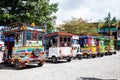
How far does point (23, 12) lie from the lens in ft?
83.2

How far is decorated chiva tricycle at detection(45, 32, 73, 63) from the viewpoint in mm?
20594

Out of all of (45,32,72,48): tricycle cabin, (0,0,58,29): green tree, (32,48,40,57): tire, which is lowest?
(32,48,40,57): tire

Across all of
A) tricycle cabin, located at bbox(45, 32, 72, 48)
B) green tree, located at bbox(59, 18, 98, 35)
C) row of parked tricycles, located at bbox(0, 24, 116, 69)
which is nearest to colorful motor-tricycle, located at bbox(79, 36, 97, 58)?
row of parked tricycles, located at bbox(0, 24, 116, 69)

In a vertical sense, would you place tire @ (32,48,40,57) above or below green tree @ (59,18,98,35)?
below

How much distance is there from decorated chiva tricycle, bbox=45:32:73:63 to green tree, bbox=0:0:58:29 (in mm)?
4640

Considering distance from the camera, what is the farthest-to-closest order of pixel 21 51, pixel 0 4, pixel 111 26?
1. pixel 111 26
2. pixel 0 4
3. pixel 21 51

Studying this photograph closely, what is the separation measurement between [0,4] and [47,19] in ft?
18.8

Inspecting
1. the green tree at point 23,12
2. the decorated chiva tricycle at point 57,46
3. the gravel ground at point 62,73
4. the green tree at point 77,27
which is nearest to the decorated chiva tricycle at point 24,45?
the gravel ground at point 62,73

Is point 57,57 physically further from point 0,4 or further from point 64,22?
point 64,22

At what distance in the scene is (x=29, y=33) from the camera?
1591 cm

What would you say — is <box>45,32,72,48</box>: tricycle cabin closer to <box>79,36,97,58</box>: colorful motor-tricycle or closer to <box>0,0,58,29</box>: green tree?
<box>0,0,58,29</box>: green tree

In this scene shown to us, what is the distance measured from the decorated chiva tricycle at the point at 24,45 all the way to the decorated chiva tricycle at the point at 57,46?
12.0 ft

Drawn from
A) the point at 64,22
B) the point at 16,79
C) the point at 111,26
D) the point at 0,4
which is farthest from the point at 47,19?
the point at 111,26

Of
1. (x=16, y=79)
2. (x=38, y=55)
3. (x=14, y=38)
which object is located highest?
(x=14, y=38)
